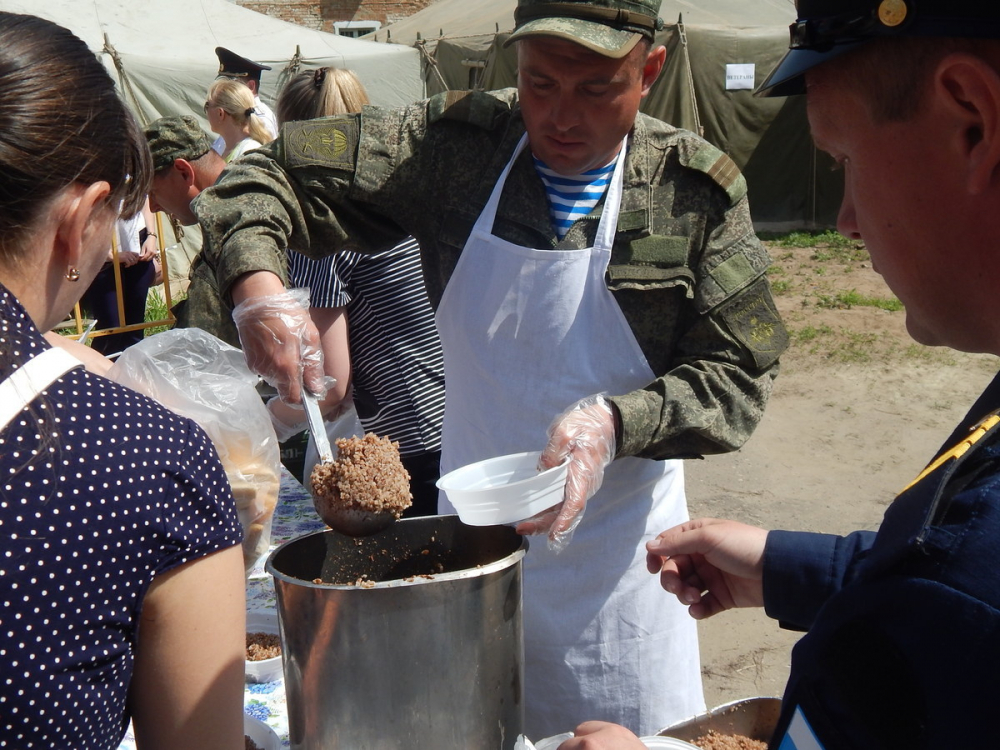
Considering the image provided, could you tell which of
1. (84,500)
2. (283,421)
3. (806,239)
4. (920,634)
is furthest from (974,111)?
(806,239)

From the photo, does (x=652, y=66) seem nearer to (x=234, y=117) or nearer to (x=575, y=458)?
(x=575, y=458)

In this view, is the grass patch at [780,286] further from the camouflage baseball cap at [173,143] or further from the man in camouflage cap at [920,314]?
the man in camouflage cap at [920,314]

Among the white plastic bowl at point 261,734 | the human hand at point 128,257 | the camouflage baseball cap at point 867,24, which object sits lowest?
the human hand at point 128,257

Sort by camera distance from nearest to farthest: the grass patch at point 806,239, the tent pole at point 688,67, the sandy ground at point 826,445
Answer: the sandy ground at point 826,445 → the tent pole at point 688,67 → the grass patch at point 806,239

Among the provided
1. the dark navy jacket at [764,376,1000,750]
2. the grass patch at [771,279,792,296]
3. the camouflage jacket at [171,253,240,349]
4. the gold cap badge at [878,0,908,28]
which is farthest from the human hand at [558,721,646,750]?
the grass patch at [771,279,792,296]

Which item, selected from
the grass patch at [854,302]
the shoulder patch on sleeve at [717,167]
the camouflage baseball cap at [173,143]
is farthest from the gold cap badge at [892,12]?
the grass patch at [854,302]

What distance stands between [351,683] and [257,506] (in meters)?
0.53

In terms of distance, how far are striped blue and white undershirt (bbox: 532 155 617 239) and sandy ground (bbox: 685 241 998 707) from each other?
2.20m

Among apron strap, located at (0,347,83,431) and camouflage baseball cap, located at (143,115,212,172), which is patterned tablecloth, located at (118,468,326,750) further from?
camouflage baseball cap, located at (143,115,212,172)

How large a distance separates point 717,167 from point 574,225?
12.9 inches

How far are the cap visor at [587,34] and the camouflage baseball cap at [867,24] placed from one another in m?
0.89

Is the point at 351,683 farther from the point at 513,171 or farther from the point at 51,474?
the point at 513,171

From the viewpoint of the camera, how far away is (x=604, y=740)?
1025mm

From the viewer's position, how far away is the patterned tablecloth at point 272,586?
1720mm
